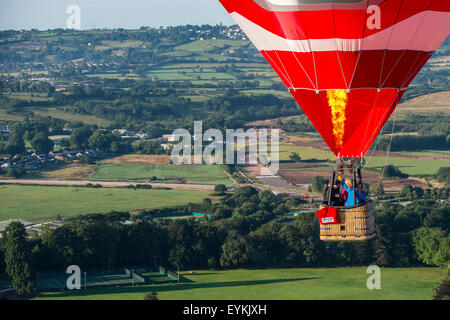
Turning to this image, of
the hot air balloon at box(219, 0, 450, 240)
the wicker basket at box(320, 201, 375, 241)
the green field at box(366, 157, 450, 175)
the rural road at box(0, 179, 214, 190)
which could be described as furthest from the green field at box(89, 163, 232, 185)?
the wicker basket at box(320, 201, 375, 241)

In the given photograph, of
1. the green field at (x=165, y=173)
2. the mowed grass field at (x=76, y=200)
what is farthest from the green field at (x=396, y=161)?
the mowed grass field at (x=76, y=200)

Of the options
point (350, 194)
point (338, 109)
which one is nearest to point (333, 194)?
point (350, 194)

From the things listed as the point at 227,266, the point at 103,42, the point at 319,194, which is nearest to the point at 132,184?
the point at 319,194

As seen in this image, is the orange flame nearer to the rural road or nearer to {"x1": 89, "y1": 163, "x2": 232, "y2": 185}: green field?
the rural road

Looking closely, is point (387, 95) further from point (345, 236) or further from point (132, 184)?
point (132, 184)

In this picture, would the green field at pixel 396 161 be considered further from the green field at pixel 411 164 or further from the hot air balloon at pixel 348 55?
the hot air balloon at pixel 348 55

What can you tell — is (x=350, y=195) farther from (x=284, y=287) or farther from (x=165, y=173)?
(x=165, y=173)
